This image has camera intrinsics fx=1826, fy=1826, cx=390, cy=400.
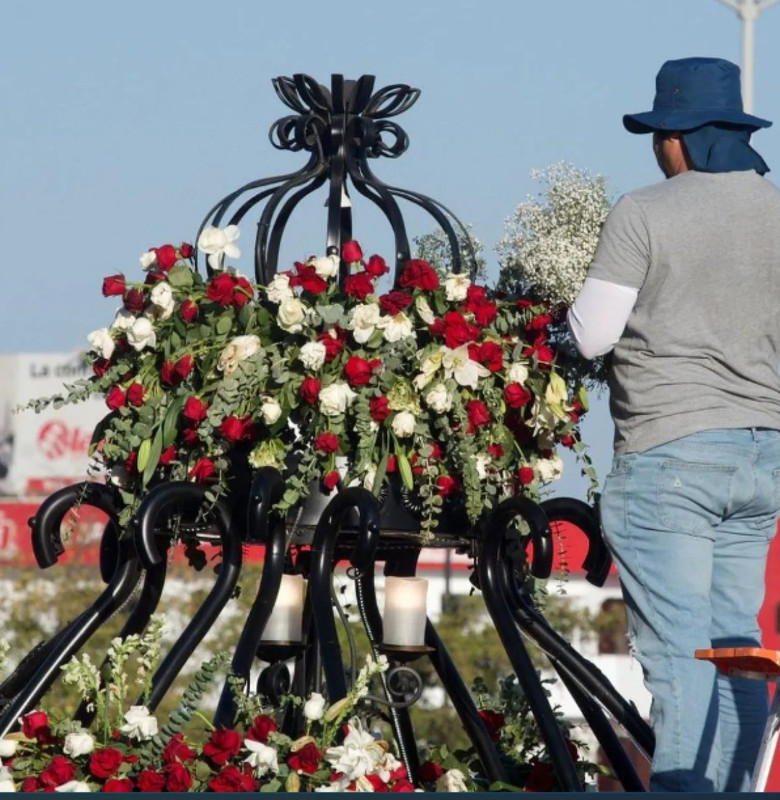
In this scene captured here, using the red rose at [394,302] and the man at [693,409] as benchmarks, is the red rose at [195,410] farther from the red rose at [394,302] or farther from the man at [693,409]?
the man at [693,409]

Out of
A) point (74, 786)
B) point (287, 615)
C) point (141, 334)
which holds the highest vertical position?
point (141, 334)

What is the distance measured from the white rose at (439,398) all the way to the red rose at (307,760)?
80 centimetres

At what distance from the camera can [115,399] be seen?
4.26m

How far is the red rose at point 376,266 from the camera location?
13.8ft

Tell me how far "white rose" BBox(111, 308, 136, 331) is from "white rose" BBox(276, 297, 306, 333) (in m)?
0.40

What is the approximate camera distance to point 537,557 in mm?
4031

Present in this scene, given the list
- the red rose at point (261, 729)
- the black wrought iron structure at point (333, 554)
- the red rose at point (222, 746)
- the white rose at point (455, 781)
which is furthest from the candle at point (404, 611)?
the red rose at point (222, 746)

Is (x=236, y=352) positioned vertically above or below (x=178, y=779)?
above

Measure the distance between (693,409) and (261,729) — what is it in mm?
1104

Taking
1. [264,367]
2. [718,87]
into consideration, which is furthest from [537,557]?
[718,87]

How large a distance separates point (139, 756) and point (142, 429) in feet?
2.62

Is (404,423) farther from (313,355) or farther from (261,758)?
(261,758)

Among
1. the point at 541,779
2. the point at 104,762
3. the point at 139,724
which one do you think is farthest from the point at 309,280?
the point at 541,779

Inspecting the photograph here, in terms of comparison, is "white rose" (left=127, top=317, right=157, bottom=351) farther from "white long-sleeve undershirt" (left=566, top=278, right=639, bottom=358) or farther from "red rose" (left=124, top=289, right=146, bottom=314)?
"white long-sleeve undershirt" (left=566, top=278, right=639, bottom=358)
